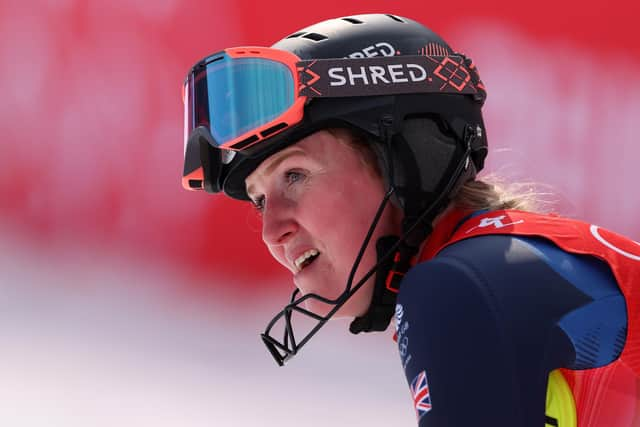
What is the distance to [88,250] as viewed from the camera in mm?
4500

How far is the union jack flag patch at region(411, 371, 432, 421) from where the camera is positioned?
1.25m

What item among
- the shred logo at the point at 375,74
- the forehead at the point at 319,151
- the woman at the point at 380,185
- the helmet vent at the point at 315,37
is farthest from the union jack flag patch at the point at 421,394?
the helmet vent at the point at 315,37

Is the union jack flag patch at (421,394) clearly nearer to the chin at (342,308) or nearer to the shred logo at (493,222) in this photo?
the shred logo at (493,222)

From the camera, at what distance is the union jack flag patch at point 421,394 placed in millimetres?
1252

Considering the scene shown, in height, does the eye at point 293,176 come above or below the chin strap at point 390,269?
above

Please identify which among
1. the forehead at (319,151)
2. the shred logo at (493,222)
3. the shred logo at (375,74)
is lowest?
the shred logo at (493,222)

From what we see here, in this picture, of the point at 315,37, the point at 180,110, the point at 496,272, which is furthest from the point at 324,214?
the point at 180,110

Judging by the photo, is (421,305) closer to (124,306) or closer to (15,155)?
(124,306)

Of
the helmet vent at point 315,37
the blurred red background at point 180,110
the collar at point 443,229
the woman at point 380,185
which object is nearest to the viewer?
the woman at point 380,185

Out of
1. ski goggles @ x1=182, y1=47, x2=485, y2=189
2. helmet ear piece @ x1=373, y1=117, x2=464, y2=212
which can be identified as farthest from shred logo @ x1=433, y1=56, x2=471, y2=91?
helmet ear piece @ x1=373, y1=117, x2=464, y2=212

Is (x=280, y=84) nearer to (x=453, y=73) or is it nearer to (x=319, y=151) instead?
(x=319, y=151)

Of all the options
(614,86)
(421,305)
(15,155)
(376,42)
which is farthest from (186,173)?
(614,86)

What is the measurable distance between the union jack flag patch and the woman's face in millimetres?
596

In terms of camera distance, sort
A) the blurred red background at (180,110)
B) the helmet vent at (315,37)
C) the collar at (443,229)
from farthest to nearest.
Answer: the blurred red background at (180,110) < the helmet vent at (315,37) < the collar at (443,229)
